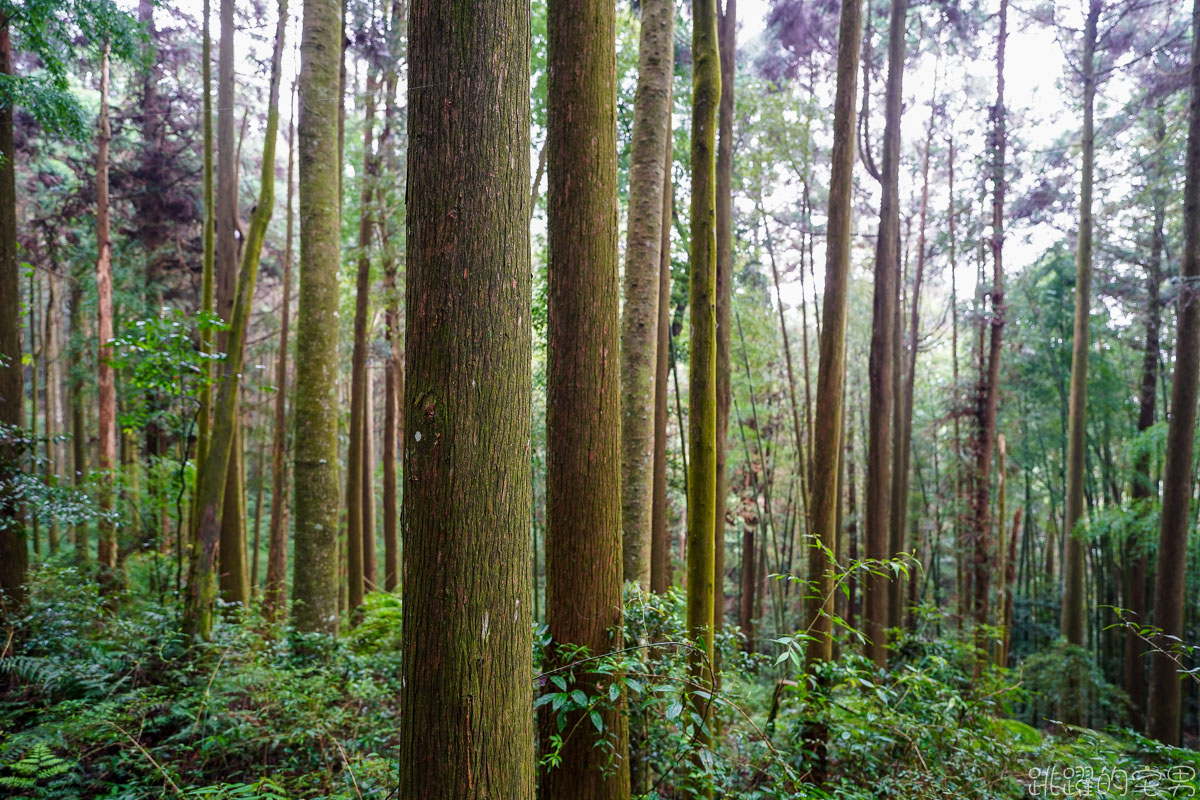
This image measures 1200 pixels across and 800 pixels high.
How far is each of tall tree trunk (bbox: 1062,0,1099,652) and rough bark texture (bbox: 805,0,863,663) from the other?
8.35 meters

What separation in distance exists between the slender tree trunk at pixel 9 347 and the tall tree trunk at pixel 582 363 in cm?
567

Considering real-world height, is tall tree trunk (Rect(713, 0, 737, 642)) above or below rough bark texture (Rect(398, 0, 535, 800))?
above

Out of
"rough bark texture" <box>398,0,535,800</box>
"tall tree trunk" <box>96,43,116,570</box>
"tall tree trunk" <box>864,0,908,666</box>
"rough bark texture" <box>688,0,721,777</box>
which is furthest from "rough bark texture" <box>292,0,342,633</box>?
"tall tree trunk" <box>96,43,116,570</box>

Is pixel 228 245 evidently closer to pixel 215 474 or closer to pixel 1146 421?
pixel 215 474

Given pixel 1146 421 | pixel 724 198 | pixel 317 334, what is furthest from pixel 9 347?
pixel 1146 421

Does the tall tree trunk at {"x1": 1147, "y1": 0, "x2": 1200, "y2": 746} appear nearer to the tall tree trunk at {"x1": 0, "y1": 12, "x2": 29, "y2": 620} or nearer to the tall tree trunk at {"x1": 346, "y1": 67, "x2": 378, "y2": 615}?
the tall tree trunk at {"x1": 346, "y1": 67, "x2": 378, "y2": 615}

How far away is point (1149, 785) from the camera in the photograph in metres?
3.05

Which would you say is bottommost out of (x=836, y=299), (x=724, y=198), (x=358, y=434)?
(x=358, y=434)

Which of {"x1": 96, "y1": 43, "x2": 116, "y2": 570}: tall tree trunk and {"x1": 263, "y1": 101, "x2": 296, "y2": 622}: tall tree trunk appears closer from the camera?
{"x1": 263, "y1": 101, "x2": 296, "y2": 622}: tall tree trunk

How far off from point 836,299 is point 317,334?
5008 millimetres

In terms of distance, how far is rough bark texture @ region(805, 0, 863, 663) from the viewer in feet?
17.9

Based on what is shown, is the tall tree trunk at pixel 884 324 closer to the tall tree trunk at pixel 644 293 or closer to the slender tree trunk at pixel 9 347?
the tall tree trunk at pixel 644 293

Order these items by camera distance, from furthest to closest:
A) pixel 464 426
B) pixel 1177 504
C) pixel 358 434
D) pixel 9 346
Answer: pixel 358 434 → pixel 1177 504 → pixel 9 346 → pixel 464 426

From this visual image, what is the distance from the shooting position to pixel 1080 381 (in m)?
11.0
